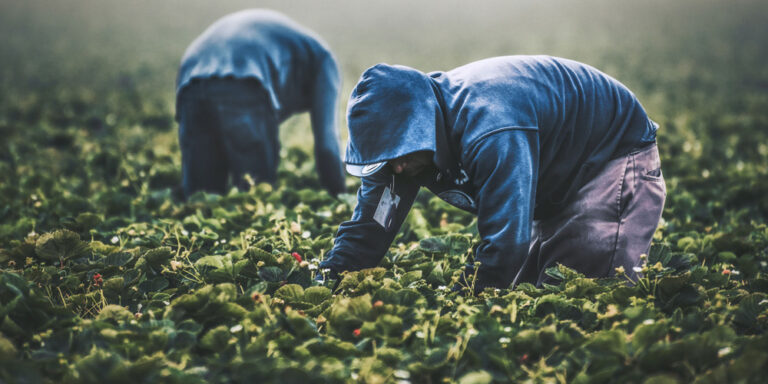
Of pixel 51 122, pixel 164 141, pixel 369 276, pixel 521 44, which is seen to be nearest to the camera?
pixel 369 276

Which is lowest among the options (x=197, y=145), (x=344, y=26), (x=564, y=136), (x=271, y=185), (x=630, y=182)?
(x=344, y=26)

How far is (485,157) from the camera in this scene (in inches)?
75.3

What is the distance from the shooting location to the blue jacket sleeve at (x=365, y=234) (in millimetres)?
2309

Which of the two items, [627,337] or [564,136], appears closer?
[627,337]

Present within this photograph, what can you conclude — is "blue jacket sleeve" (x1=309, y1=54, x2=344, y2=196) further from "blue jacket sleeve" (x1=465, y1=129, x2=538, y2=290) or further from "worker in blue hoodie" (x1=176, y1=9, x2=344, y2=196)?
"blue jacket sleeve" (x1=465, y1=129, x2=538, y2=290)

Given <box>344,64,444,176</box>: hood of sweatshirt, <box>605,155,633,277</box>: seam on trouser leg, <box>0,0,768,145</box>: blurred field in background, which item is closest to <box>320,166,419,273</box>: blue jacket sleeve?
<box>344,64,444,176</box>: hood of sweatshirt

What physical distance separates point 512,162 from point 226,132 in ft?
6.91

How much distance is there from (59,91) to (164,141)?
4.04 metres

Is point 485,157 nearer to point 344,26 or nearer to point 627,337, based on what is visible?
point 627,337

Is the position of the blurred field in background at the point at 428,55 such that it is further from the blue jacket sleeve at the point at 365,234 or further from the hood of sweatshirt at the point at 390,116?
the hood of sweatshirt at the point at 390,116

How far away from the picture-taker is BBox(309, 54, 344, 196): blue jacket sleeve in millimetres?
3742

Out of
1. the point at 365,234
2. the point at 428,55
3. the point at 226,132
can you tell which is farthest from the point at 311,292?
the point at 428,55

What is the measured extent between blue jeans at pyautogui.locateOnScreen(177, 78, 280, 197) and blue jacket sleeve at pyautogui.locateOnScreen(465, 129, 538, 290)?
187 centimetres

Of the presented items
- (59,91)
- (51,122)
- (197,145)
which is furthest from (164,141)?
(59,91)
